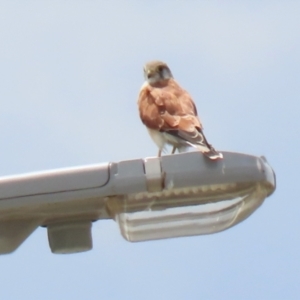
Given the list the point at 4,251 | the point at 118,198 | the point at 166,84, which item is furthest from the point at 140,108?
the point at 118,198

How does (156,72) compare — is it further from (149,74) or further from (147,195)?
(147,195)

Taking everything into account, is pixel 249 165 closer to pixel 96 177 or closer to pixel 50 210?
pixel 96 177

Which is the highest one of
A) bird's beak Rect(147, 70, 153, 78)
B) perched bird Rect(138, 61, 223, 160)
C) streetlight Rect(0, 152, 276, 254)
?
bird's beak Rect(147, 70, 153, 78)

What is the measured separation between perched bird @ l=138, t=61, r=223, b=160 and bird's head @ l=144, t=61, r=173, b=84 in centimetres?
56

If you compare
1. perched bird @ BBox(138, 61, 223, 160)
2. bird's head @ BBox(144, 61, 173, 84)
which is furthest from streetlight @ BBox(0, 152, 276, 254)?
bird's head @ BBox(144, 61, 173, 84)

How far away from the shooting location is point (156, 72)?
7.36m

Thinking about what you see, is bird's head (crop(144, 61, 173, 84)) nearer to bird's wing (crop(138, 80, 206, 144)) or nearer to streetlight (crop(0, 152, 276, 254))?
bird's wing (crop(138, 80, 206, 144))

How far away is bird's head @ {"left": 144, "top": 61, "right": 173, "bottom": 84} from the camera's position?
23.7ft

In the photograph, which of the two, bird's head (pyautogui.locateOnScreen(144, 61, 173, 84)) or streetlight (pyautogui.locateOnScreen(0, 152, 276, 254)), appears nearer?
streetlight (pyautogui.locateOnScreen(0, 152, 276, 254))

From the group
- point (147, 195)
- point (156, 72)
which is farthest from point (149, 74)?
point (147, 195)

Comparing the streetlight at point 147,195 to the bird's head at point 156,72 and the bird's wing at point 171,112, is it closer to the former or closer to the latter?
the bird's wing at point 171,112

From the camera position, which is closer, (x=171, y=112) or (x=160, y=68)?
(x=171, y=112)

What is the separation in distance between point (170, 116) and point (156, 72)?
2071 mm

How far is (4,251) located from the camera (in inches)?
136
